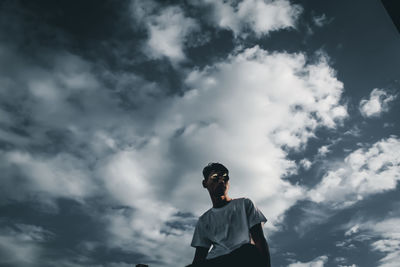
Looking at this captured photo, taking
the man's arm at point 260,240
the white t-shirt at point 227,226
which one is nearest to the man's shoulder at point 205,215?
the white t-shirt at point 227,226

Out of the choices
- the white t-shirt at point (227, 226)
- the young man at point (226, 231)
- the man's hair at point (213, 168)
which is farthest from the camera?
the man's hair at point (213, 168)

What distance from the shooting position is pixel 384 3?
2.79 m

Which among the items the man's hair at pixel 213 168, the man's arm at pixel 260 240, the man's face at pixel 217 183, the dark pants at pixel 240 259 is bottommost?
the dark pants at pixel 240 259

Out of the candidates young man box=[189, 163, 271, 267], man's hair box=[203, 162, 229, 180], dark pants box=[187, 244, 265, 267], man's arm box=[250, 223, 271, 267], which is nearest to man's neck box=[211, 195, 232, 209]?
young man box=[189, 163, 271, 267]

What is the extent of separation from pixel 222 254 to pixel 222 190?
1044 mm

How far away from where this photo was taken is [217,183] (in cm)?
382

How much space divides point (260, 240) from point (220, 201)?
92cm

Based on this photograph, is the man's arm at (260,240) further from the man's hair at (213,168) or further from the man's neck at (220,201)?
the man's hair at (213,168)

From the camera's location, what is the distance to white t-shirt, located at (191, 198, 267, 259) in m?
3.03

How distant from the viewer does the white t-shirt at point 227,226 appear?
303 centimetres

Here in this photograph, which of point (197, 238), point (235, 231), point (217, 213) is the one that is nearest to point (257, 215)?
point (235, 231)

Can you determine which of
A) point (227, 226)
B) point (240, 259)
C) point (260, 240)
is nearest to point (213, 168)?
point (227, 226)

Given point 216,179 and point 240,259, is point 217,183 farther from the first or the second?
point 240,259

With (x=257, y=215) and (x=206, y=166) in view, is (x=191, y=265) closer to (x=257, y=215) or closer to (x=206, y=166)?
(x=257, y=215)
